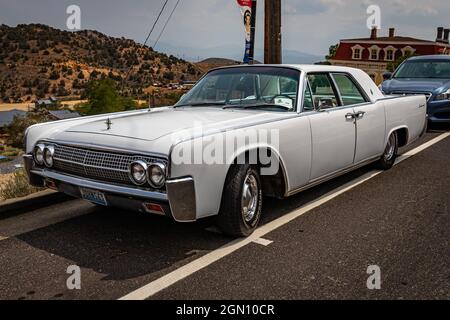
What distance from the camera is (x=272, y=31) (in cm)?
1088

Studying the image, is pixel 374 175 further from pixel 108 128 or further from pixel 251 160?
pixel 108 128

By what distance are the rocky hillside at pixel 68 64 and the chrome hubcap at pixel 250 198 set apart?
115 ft

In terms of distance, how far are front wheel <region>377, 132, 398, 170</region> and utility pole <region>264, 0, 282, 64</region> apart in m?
4.76

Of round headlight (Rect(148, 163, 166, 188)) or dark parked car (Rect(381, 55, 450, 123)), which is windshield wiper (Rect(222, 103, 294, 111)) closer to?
round headlight (Rect(148, 163, 166, 188))

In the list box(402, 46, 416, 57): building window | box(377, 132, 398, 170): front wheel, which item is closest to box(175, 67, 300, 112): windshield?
box(377, 132, 398, 170): front wheel

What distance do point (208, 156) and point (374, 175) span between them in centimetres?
353

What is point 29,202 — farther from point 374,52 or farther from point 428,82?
point 374,52

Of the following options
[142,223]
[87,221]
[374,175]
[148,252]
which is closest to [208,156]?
[148,252]

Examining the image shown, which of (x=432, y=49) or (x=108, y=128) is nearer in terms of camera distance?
(x=108, y=128)

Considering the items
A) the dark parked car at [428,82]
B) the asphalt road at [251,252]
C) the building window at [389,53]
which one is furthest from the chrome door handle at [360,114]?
the building window at [389,53]

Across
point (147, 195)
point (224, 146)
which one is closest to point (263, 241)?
point (224, 146)

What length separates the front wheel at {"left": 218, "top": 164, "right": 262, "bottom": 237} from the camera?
3.84 meters
